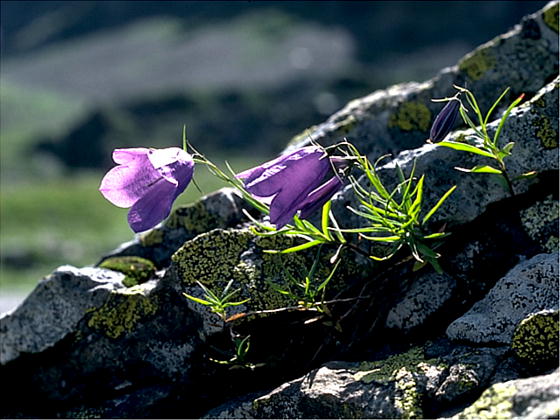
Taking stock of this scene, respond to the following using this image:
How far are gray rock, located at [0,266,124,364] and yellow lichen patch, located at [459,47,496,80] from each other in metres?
2.17

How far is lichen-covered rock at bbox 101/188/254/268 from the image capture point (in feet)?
12.8

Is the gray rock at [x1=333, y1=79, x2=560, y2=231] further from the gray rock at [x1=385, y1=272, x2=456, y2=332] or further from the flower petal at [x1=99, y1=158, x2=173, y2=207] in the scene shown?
the flower petal at [x1=99, y1=158, x2=173, y2=207]

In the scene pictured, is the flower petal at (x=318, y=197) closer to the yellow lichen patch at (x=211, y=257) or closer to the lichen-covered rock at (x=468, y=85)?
the yellow lichen patch at (x=211, y=257)

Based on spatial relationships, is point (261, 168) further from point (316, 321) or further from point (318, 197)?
point (316, 321)

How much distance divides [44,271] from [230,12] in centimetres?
Answer: 10264

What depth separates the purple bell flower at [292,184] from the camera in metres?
2.83

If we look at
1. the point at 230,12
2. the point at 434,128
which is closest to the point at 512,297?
the point at 434,128

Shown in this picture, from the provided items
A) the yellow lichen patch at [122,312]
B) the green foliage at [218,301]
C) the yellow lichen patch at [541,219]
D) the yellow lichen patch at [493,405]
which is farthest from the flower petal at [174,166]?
the yellow lichen patch at [541,219]

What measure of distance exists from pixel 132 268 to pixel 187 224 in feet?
1.18

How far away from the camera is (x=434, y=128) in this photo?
3145 mm

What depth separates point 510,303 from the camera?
9.63ft

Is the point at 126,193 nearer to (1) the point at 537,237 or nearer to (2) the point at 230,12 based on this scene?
(1) the point at 537,237

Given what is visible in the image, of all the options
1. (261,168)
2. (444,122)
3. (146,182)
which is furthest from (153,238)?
(444,122)

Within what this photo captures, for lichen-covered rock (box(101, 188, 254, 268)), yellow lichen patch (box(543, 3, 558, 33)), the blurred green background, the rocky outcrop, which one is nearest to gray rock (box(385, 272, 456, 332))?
the rocky outcrop
